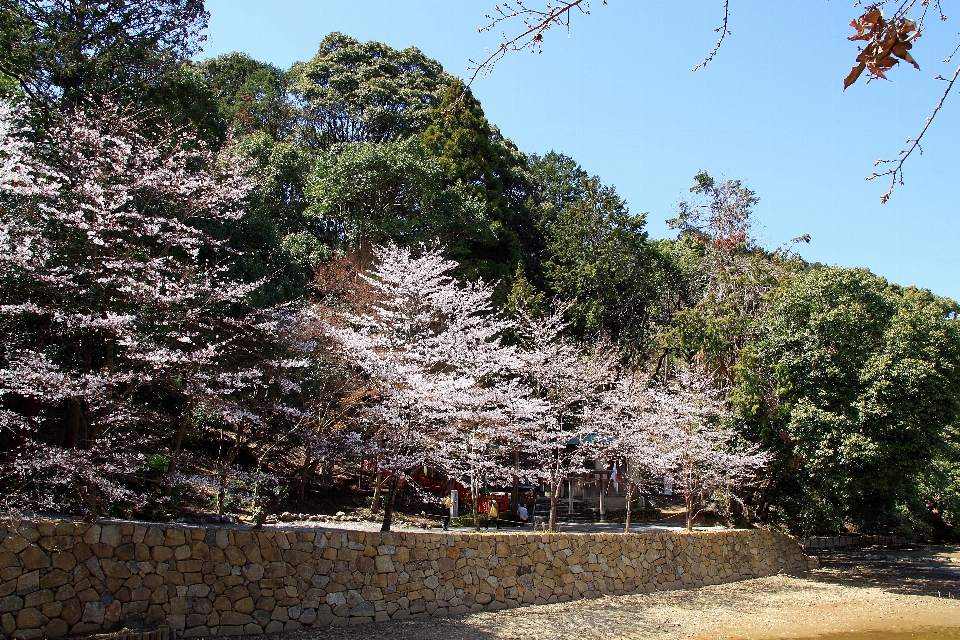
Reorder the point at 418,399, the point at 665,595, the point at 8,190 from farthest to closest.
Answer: the point at 665,595
the point at 418,399
the point at 8,190

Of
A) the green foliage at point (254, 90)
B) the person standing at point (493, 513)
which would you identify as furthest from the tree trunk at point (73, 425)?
the green foliage at point (254, 90)

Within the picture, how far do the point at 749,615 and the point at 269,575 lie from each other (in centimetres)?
731

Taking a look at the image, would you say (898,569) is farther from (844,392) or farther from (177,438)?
(177,438)

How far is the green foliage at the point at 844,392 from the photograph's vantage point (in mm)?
11781

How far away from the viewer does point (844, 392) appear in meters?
12.2

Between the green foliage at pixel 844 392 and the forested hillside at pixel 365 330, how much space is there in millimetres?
51

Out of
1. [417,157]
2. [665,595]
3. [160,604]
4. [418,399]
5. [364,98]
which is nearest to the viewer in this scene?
[160,604]

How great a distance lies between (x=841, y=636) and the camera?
9.10 meters

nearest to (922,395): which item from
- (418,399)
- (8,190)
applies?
(418,399)

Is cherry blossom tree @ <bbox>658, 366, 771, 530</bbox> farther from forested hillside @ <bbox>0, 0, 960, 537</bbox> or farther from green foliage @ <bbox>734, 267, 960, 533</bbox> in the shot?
green foliage @ <bbox>734, 267, 960, 533</bbox>

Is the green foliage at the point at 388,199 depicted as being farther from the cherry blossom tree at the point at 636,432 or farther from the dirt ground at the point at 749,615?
the dirt ground at the point at 749,615

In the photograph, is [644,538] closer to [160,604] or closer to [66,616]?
[160,604]

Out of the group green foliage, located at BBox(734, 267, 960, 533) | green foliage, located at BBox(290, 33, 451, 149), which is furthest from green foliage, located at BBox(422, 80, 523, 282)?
green foliage, located at BBox(734, 267, 960, 533)

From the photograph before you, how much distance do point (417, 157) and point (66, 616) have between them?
13.6 meters
